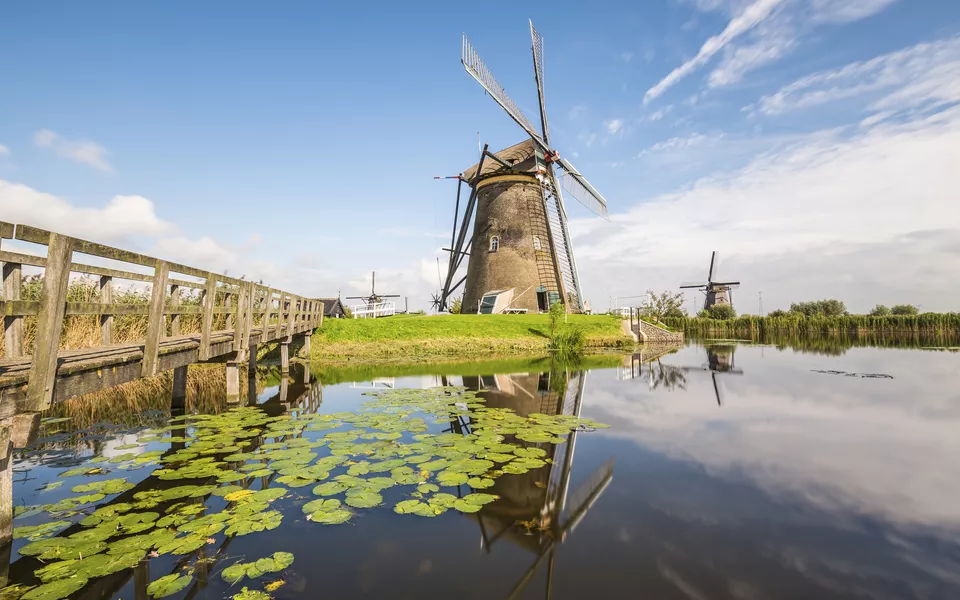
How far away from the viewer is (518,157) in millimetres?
24406

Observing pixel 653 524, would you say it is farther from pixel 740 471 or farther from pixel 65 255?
pixel 65 255

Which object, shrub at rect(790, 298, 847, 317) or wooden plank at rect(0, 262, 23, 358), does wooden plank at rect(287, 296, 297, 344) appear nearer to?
wooden plank at rect(0, 262, 23, 358)

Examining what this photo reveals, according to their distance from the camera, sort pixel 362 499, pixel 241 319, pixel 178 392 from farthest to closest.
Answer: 1. pixel 241 319
2. pixel 178 392
3. pixel 362 499

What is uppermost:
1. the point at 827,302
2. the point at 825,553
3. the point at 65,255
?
the point at 827,302

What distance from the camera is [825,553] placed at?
301cm

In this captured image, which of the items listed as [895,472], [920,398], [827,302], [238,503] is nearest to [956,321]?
[827,302]

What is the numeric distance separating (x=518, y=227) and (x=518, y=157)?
176 inches

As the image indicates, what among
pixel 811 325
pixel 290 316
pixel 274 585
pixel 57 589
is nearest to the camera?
pixel 57 589

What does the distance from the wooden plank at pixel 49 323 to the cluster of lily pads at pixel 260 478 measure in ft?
3.34

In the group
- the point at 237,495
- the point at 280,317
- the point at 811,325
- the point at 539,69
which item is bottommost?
the point at 237,495

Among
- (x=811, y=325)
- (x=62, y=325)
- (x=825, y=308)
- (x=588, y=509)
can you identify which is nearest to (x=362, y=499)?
(x=588, y=509)

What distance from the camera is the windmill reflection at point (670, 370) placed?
34.7 ft

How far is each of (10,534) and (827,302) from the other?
78.2m

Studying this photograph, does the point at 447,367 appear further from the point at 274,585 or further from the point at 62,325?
the point at 274,585
